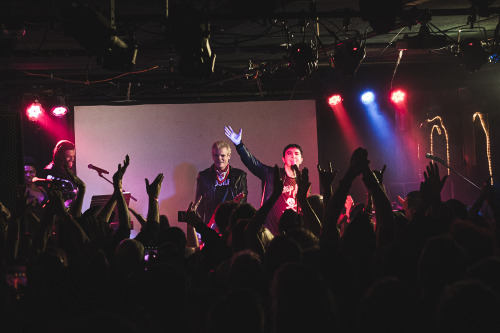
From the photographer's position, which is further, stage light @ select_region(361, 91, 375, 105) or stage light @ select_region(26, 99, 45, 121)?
stage light @ select_region(361, 91, 375, 105)

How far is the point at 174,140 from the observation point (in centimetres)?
849

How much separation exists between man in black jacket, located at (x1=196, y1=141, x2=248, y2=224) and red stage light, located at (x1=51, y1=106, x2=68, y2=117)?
110 inches

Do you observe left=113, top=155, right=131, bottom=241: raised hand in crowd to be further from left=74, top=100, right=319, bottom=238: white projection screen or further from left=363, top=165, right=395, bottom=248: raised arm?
left=74, top=100, right=319, bottom=238: white projection screen

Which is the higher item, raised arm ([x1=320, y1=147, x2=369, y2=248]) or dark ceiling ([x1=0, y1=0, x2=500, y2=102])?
dark ceiling ([x1=0, y1=0, x2=500, y2=102])

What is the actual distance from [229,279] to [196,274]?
0.60 metres

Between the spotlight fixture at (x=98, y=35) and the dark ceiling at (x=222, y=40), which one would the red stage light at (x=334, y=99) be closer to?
the dark ceiling at (x=222, y=40)

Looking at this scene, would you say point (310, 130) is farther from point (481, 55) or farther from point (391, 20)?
point (391, 20)

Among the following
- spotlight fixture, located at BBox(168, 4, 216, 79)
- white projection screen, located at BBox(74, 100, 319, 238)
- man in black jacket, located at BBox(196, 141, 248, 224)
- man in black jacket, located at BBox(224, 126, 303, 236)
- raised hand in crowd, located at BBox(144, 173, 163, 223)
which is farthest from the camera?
white projection screen, located at BBox(74, 100, 319, 238)

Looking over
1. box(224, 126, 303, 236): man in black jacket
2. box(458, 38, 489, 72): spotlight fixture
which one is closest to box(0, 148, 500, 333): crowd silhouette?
box(224, 126, 303, 236): man in black jacket

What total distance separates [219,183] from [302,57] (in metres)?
2.87

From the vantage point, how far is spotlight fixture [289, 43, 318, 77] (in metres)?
4.98

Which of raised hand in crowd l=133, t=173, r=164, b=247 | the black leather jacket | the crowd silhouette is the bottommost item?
the crowd silhouette

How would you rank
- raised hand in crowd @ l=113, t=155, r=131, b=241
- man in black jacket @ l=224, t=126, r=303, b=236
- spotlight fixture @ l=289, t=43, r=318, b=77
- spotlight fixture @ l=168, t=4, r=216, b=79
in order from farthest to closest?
man in black jacket @ l=224, t=126, r=303, b=236
spotlight fixture @ l=289, t=43, r=318, b=77
spotlight fixture @ l=168, t=4, r=216, b=79
raised hand in crowd @ l=113, t=155, r=131, b=241

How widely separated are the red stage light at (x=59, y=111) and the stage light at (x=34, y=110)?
27 cm
